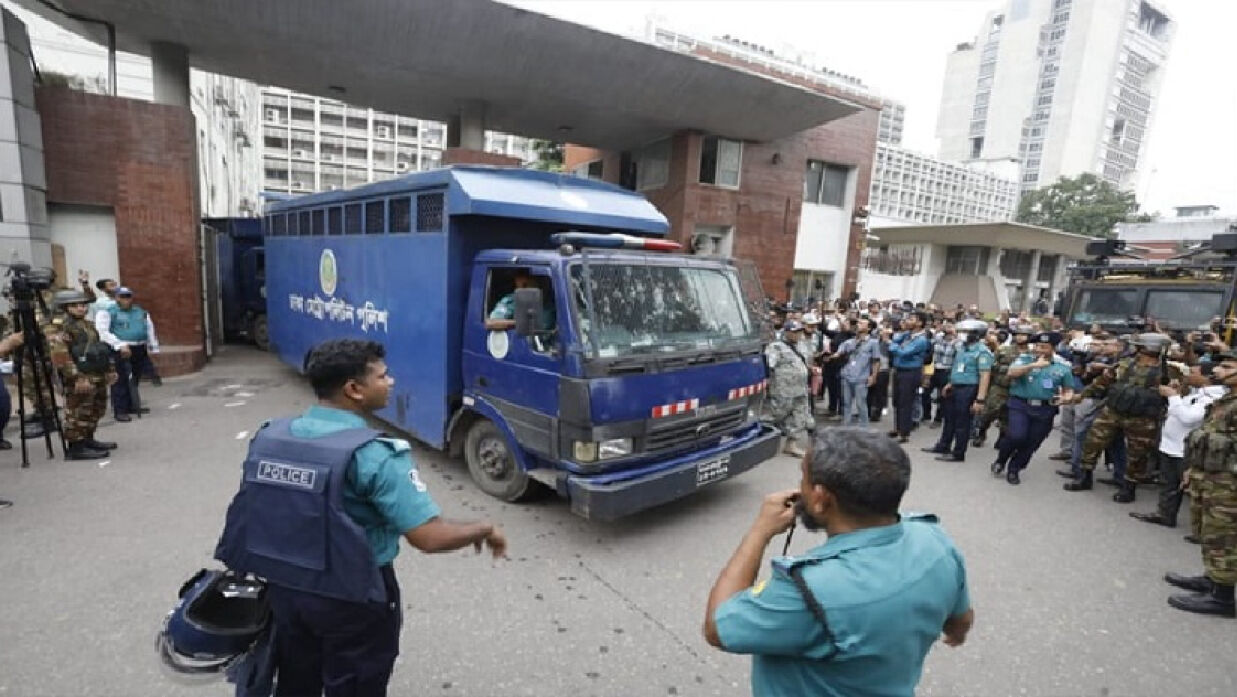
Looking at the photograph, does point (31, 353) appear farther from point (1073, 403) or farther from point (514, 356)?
point (1073, 403)

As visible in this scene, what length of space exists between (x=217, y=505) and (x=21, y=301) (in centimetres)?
249

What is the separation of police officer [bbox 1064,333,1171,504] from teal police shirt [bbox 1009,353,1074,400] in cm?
41

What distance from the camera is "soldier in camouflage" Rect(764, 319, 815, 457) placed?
6730 mm

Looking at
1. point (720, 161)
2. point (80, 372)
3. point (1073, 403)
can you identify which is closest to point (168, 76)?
point (80, 372)

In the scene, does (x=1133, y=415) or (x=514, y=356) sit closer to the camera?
(x=514, y=356)

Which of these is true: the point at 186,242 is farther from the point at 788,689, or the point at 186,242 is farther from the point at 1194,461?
the point at 1194,461

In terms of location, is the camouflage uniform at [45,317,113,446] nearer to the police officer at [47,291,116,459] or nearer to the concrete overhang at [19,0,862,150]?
the police officer at [47,291,116,459]

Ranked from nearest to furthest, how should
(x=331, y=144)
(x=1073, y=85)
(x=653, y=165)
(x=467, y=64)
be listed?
1. (x=467, y=64)
2. (x=653, y=165)
3. (x=331, y=144)
4. (x=1073, y=85)

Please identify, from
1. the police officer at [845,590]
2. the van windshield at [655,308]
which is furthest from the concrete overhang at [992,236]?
the police officer at [845,590]

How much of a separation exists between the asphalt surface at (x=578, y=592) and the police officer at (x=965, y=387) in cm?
112

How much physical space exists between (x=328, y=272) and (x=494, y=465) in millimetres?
3951

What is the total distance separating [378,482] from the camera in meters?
1.74

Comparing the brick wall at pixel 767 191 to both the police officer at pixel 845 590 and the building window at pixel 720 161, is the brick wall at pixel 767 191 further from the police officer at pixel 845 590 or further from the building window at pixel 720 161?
the police officer at pixel 845 590

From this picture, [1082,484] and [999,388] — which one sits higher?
[999,388]
